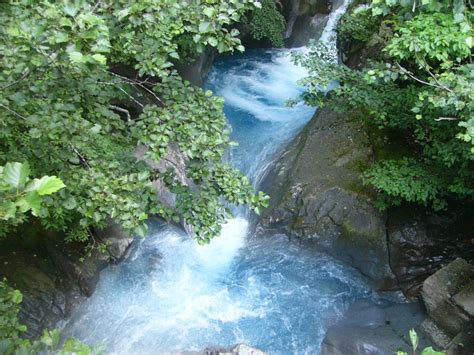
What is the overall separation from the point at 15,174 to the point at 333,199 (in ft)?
23.9

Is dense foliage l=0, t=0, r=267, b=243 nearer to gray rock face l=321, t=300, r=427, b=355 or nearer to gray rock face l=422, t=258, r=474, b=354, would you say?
gray rock face l=321, t=300, r=427, b=355

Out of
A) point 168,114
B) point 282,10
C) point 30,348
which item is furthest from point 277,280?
point 282,10

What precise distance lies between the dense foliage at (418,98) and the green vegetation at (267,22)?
679 cm

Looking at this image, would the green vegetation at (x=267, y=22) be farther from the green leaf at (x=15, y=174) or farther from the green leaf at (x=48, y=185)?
the green leaf at (x=48, y=185)

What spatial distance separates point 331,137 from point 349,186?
1.56 metres

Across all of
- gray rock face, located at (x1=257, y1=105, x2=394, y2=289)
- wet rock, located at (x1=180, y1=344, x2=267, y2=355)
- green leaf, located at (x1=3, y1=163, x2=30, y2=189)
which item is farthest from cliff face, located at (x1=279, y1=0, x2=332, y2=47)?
green leaf, located at (x1=3, y1=163, x2=30, y2=189)

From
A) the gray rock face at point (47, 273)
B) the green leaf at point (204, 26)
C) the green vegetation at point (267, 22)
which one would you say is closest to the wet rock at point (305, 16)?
the green vegetation at point (267, 22)

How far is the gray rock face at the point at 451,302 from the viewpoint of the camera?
645 cm

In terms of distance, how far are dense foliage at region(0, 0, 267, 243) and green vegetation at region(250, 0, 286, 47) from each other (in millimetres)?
12015

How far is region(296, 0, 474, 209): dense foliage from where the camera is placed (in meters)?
4.61

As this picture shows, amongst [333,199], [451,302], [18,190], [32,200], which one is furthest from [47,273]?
[451,302]

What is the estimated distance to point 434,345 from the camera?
260 inches

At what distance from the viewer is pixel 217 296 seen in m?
8.16

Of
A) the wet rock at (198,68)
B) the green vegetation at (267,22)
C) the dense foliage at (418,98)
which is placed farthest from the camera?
the green vegetation at (267,22)
